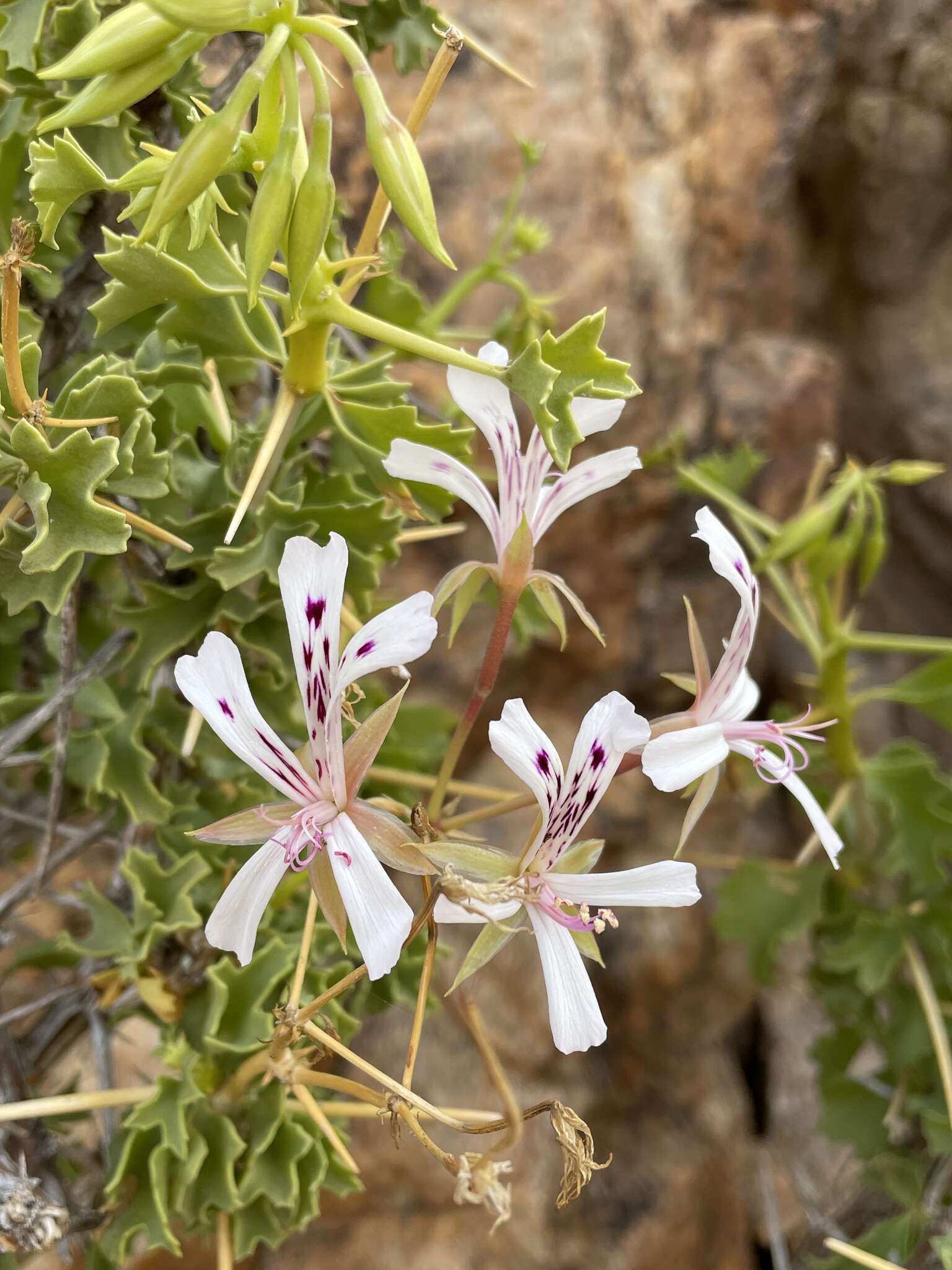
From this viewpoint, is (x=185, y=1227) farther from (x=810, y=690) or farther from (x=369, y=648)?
(x=810, y=690)

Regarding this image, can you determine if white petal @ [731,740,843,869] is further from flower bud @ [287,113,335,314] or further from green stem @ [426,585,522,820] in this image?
flower bud @ [287,113,335,314]

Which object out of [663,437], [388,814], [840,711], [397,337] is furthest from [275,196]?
[663,437]

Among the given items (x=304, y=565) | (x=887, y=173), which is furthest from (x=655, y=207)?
(x=304, y=565)

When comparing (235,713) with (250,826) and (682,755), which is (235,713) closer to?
(250,826)

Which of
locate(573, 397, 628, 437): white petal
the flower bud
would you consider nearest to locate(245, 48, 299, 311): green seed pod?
the flower bud

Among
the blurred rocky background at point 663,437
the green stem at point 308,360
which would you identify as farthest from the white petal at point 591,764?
the blurred rocky background at point 663,437

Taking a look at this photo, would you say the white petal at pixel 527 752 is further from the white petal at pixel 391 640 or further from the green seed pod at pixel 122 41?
the green seed pod at pixel 122 41
